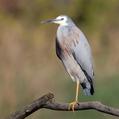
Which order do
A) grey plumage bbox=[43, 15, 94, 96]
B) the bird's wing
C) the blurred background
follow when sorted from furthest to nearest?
the blurred background → grey plumage bbox=[43, 15, 94, 96] → the bird's wing

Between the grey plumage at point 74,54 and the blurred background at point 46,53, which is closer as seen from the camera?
the grey plumage at point 74,54

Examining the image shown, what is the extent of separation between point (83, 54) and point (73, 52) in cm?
15

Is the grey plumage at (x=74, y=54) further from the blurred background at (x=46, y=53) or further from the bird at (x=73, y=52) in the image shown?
the blurred background at (x=46, y=53)

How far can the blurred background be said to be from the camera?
30.4 ft

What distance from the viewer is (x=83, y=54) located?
6.24 m

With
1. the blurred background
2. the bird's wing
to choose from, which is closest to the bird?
the bird's wing

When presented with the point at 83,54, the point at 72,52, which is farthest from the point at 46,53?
the point at 83,54

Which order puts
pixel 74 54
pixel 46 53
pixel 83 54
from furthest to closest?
pixel 46 53 → pixel 74 54 → pixel 83 54

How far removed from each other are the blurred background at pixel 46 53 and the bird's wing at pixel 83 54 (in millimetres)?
2324

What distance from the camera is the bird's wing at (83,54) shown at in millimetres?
6176

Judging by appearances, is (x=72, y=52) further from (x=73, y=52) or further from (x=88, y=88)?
(x=88, y=88)

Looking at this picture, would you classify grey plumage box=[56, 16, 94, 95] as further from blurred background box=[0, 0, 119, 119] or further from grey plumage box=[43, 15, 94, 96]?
blurred background box=[0, 0, 119, 119]

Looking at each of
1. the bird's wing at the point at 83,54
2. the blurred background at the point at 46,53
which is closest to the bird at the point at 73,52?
the bird's wing at the point at 83,54

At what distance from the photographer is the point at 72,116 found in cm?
882
